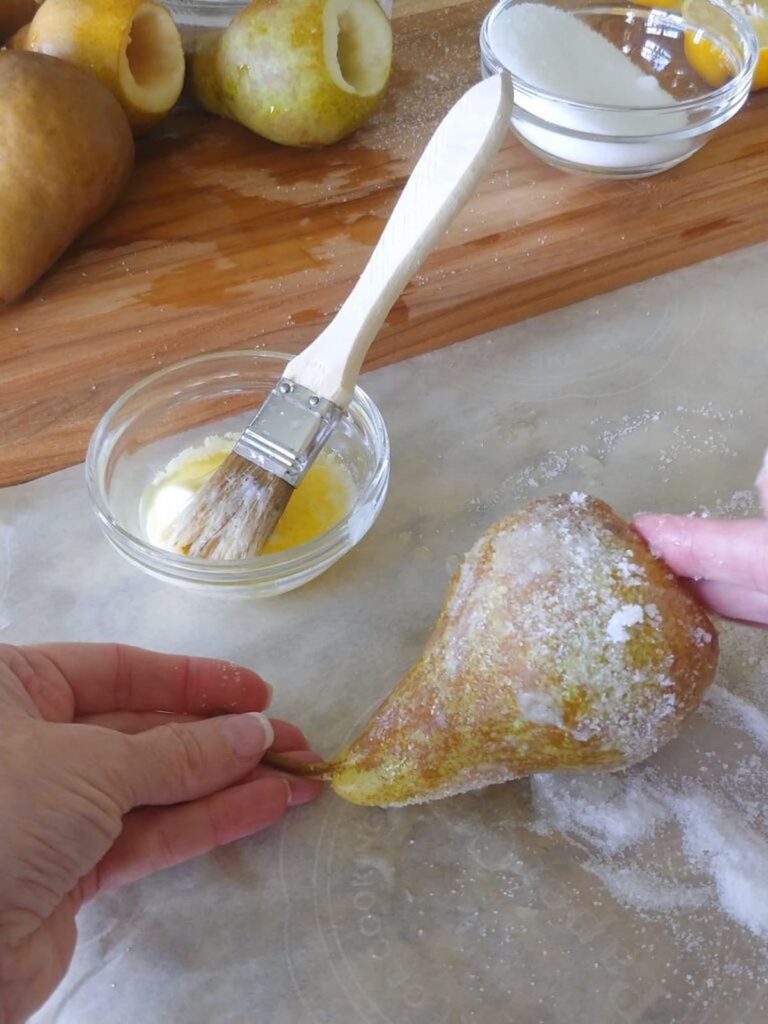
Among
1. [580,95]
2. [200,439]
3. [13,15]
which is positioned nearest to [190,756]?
[200,439]

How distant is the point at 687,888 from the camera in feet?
2.43

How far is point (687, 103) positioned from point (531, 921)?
93 centimetres

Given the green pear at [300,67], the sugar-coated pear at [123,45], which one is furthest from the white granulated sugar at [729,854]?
the sugar-coated pear at [123,45]

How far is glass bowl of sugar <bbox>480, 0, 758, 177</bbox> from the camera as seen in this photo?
1.20 metres

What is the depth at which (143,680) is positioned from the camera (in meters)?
0.78

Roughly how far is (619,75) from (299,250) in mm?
497

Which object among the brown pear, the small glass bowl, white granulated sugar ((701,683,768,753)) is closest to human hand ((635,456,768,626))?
white granulated sugar ((701,683,768,753))

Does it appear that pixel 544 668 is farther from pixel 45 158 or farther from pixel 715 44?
pixel 715 44

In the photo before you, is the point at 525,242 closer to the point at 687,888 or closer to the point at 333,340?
the point at 333,340

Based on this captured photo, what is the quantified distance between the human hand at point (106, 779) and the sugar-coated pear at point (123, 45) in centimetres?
75

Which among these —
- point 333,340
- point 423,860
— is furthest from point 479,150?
point 423,860

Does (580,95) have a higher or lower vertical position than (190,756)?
higher

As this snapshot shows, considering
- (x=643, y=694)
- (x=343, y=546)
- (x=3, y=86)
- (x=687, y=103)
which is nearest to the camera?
(x=643, y=694)

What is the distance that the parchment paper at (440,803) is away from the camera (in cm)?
69
